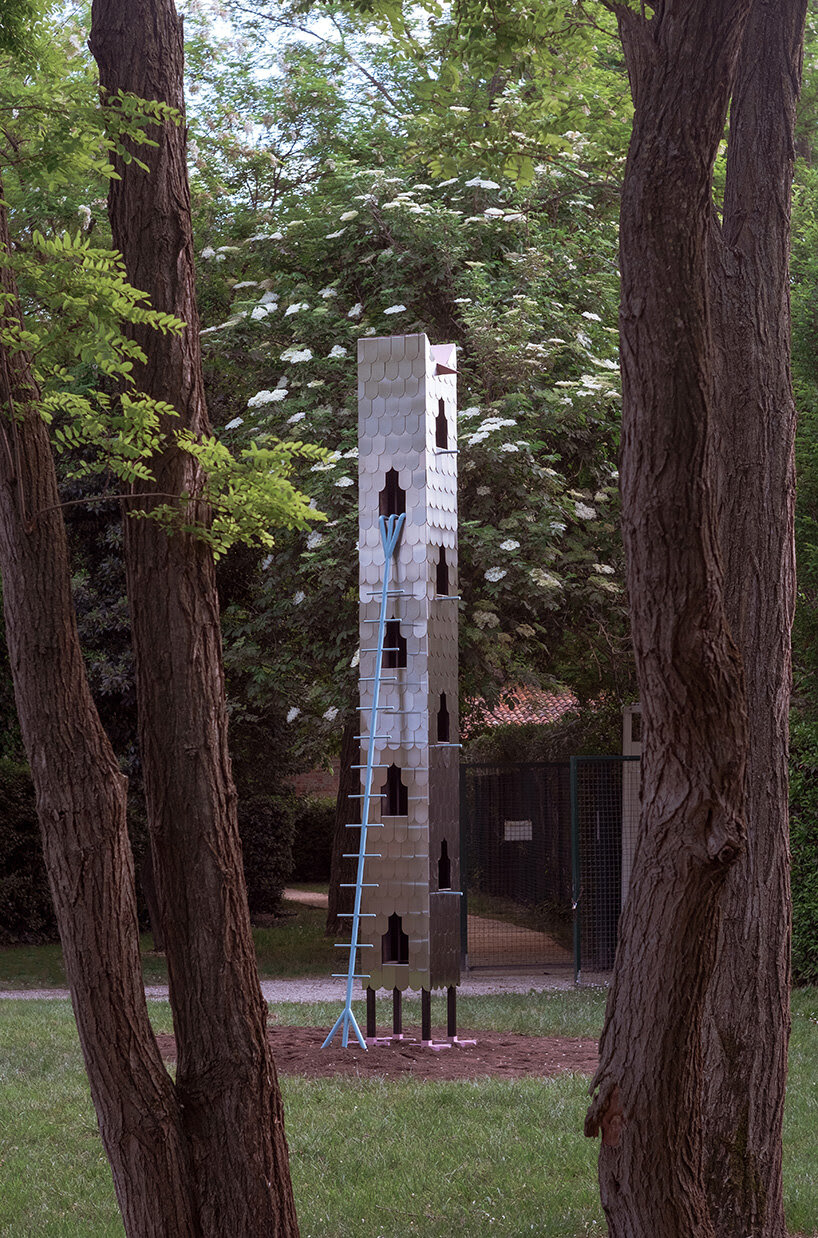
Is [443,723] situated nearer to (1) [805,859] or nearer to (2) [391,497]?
(2) [391,497]

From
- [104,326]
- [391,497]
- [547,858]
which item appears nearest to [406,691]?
[391,497]

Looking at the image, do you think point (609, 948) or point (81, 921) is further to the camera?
point (609, 948)

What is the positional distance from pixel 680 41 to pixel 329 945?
15.8 metres

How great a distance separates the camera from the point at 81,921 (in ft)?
14.2

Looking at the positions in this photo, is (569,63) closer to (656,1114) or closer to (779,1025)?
(779,1025)

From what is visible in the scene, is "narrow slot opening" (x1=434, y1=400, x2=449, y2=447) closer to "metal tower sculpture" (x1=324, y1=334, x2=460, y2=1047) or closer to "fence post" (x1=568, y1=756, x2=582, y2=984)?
"metal tower sculpture" (x1=324, y1=334, x2=460, y2=1047)

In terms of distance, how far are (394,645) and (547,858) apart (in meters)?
9.53

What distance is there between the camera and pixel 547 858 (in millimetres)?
18141

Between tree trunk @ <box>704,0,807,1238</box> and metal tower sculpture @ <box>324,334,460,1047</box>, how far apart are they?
405 cm

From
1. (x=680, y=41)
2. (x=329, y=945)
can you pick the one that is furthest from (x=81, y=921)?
(x=329, y=945)

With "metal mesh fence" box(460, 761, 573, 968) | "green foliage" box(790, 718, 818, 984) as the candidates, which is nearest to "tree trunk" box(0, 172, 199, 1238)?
"green foliage" box(790, 718, 818, 984)

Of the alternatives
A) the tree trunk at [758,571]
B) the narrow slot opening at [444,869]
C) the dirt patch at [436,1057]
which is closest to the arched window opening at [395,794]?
the narrow slot opening at [444,869]

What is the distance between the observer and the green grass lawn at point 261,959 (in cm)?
1563

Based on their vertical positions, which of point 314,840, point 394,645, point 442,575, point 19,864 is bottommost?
point 314,840
